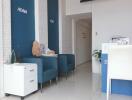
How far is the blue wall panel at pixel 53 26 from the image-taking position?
598cm

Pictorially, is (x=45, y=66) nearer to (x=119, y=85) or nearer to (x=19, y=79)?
(x=19, y=79)

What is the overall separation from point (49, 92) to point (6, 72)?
1.18 m

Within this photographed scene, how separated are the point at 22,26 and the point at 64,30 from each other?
9.07ft

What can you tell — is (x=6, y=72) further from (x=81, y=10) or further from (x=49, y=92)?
(x=81, y=10)

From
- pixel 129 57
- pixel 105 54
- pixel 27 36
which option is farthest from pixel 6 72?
pixel 129 57

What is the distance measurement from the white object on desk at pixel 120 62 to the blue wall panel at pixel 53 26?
332 centimetres

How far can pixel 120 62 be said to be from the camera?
2.98 metres

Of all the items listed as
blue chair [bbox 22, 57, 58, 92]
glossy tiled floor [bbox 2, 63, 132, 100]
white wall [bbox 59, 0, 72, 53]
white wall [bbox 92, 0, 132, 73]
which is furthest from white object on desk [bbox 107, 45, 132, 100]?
white wall [bbox 59, 0, 72, 53]

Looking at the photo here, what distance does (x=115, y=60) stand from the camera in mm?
3016

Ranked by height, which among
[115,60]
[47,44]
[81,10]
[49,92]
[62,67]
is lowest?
[49,92]

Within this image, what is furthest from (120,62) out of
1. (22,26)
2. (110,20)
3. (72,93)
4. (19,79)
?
(110,20)

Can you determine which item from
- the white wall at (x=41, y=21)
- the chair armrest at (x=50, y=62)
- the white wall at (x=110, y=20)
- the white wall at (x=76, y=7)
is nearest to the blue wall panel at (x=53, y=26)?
the white wall at (x=41, y=21)

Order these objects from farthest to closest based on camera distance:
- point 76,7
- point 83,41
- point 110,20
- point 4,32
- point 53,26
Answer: point 83,41 < point 76,7 < point 53,26 < point 110,20 < point 4,32

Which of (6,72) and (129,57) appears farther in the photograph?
(6,72)
